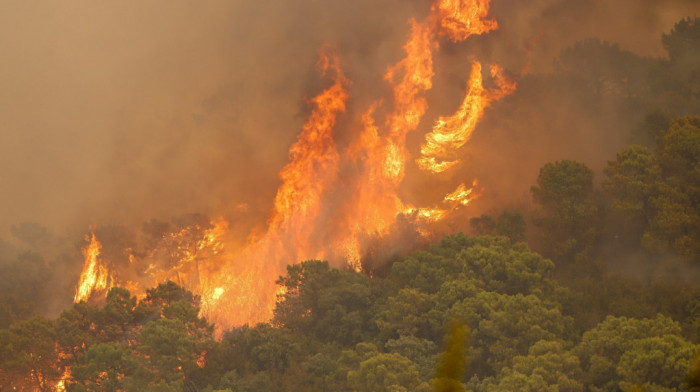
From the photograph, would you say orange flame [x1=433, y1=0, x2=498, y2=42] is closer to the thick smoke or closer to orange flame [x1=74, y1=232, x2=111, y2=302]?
the thick smoke

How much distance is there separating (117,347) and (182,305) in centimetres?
322

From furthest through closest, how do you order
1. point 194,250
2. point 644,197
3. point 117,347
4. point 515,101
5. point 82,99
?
1. point 82,99
2. point 515,101
3. point 194,250
4. point 644,197
5. point 117,347

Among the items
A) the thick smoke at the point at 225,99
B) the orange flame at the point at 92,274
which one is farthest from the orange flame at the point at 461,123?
the orange flame at the point at 92,274

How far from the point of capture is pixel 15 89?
211 ft

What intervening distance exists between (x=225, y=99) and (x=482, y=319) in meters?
26.2

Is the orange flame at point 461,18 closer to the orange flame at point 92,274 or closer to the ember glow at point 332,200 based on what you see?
the ember glow at point 332,200

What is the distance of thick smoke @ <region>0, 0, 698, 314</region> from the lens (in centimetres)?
5000

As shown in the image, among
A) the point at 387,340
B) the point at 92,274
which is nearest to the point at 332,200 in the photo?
the point at 387,340

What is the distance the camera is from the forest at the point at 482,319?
101 feet

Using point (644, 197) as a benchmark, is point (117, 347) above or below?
below

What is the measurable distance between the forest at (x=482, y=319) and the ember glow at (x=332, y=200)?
7.72ft

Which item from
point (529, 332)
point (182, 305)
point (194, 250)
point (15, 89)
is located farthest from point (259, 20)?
point (529, 332)

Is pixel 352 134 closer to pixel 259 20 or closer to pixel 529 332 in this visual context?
pixel 259 20

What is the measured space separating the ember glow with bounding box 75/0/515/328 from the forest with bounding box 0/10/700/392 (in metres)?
2.35
